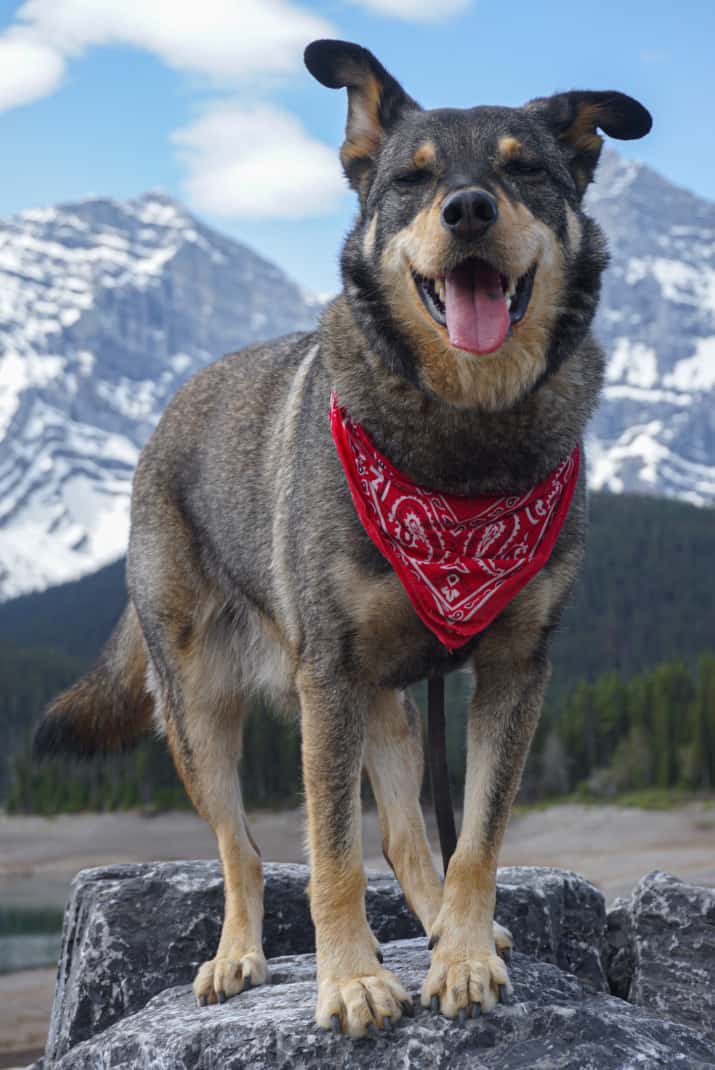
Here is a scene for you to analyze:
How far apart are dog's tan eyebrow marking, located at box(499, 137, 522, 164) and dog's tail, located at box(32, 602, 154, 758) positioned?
13.2 feet

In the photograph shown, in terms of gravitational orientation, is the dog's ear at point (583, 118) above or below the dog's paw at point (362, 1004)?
above

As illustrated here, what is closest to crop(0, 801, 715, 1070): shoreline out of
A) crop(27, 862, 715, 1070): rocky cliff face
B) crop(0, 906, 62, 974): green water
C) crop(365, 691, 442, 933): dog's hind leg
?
crop(0, 906, 62, 974): green water

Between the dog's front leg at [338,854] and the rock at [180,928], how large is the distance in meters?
2.72

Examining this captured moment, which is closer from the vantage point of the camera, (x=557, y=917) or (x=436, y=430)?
(x=436, y=430)

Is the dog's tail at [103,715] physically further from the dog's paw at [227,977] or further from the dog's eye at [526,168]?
the dog's eye at [526,168]

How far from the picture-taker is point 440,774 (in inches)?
255

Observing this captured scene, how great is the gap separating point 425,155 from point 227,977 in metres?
4.15

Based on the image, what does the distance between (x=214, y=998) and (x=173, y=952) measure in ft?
5.00

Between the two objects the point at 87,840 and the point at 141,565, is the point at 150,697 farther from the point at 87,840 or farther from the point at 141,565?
the point at 87,840

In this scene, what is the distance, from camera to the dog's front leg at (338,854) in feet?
18.1

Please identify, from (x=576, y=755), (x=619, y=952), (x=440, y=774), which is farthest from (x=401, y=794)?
(x=576, y=755)

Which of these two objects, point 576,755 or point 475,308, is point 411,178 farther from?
point 576,755

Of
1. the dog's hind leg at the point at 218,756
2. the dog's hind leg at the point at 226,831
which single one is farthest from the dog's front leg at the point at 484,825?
the dog's hind leg at the point at 218,756

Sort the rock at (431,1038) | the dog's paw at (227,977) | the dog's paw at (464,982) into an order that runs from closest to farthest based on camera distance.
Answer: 1. the rock at (431,1038)
2. the dog's paw at (464,982)
3. the dog's paw at (227,977)
